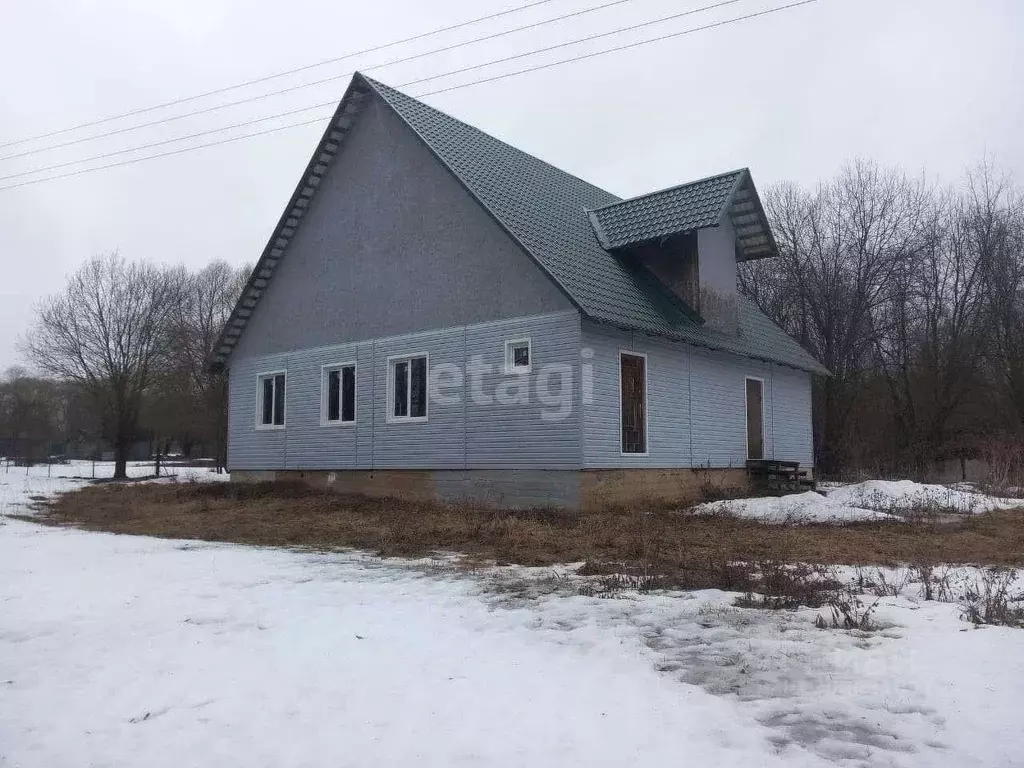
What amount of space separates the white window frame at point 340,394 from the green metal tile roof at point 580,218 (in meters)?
5.25

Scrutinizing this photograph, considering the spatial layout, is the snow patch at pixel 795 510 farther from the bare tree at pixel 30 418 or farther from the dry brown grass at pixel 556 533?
the bare tree at pixel 30 418

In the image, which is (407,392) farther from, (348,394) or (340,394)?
(340,394)

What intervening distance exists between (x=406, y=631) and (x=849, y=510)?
10.3m

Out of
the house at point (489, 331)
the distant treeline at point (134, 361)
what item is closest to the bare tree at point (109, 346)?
the distant treeline at point (134, 361)

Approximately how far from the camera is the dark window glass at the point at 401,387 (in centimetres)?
1705

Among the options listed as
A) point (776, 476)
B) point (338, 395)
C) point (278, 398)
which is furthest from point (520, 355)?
point (278, 398)

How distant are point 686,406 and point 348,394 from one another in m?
7.78

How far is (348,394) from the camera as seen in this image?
1823cm

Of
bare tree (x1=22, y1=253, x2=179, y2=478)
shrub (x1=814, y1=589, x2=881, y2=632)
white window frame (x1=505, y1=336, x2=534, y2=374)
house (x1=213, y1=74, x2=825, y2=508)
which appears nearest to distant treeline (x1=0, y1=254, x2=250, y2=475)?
bare tree (x1=22, y1=253, x2=179, y2=478)

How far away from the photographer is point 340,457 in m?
18.0

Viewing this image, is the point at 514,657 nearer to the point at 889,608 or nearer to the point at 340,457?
the point at 889,608

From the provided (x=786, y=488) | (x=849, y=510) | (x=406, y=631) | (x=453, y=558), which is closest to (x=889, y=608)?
(x=406, y=631)

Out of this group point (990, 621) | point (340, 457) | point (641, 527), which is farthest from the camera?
point (340, 457)

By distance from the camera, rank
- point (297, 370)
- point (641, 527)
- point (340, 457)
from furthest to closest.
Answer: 1. point (297, 370)
2. point (340, 457)
3. point (641, 527)
